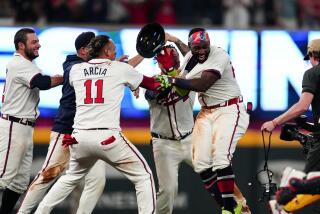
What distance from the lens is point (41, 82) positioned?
12.0 meters

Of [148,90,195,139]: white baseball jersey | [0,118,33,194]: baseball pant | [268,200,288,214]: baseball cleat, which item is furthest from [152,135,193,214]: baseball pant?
[268,200,288,214]: baseball cleat

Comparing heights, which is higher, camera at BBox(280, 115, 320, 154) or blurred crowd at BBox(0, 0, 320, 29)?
blurred crowd at BBox(0, 0, 320, 29)

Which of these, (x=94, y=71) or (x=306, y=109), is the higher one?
(x=94, y=71)

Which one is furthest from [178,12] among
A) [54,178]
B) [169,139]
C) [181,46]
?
[54,178]

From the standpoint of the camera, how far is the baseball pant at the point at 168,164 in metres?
12.2

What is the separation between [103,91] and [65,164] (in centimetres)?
166

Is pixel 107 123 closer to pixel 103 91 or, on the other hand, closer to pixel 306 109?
pixel 103 91

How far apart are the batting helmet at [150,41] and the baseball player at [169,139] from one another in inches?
25.4

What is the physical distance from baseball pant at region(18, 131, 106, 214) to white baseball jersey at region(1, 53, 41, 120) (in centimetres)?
51

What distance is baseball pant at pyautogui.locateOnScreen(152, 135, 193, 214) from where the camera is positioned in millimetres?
12164

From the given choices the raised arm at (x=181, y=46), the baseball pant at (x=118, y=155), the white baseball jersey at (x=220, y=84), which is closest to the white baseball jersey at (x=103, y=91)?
the baseball pant at (x=118, y=155)

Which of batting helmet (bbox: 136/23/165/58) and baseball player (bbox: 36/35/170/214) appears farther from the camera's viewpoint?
batting helmet (bbox: 136/23/165/58)

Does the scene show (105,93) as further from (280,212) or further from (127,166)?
(280,212)

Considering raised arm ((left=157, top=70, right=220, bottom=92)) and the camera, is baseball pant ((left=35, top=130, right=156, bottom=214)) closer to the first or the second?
raised arm ((left=157, top=70, right=220, bottom=92))
